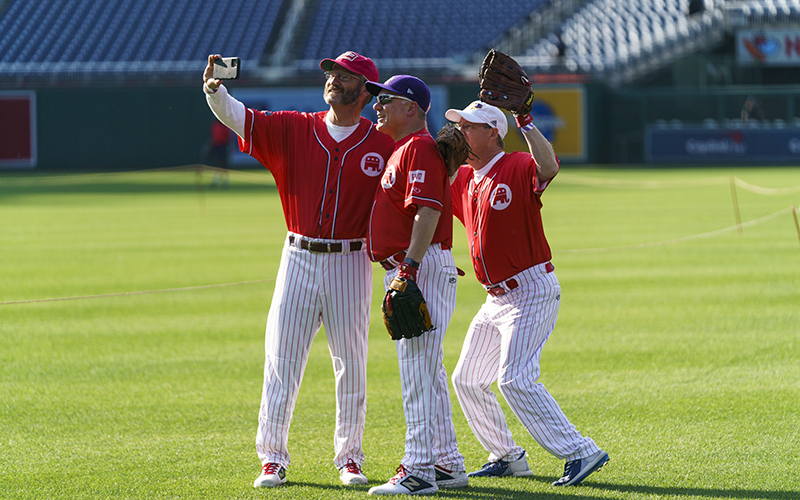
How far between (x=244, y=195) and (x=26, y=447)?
831 inches

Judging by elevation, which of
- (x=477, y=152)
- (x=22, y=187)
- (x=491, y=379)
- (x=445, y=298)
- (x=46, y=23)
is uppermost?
(x=46, y=23)

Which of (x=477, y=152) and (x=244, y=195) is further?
(x=244, y=195)

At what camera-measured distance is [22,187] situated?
97.3 feet

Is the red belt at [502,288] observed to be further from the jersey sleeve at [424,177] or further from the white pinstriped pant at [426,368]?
the jersey sleeve at [424,177]

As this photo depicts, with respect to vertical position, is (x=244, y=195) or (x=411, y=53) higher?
(x=411, y=53)

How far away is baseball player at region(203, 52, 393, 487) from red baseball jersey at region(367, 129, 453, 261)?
7.6 inches

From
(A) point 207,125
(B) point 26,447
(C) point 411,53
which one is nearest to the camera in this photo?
(B) point 26,447

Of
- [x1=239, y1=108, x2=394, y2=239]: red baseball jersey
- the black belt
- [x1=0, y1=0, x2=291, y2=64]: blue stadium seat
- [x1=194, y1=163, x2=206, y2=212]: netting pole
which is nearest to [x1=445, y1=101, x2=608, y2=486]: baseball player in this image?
[x1=239, y1=108, x2=394, y2=239]: red baseball jersey

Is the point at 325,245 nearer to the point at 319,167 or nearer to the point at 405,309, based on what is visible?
the point at 319,167

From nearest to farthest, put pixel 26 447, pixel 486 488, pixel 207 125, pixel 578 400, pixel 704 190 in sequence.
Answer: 1. pixel 486 488
2. pixel 26 447
3. pixel 578 400
4. pixel 704 190
5. pixel 207 125

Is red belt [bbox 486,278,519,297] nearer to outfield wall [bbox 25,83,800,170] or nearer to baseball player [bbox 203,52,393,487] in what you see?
baseball player [bbox 203,52,393,487]

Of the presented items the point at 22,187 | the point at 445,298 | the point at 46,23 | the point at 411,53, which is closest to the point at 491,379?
the point at 445,298

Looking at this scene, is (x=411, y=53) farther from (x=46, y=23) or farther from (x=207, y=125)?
(x=46, y=23)

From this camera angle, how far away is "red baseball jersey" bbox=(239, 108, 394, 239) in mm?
5098
